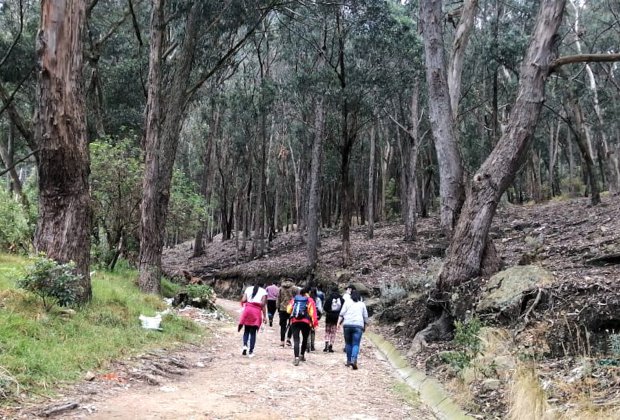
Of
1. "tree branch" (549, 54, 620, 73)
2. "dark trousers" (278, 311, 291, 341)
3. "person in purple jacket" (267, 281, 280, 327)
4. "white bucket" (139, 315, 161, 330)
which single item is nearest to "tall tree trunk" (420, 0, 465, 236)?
"tree branch" (549, 54, 620, 73)

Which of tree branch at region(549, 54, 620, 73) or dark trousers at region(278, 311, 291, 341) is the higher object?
tree branch at region(549, 54, 620, 73)

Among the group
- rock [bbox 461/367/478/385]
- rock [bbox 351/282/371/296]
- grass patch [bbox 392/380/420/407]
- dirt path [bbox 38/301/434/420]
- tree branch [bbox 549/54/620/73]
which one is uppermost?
tree branch [bbox 549/54/620/73]

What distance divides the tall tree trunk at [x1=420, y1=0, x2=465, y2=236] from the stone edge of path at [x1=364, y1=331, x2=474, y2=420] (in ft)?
10.5

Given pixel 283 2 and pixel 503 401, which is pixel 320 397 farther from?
pixel 283 2

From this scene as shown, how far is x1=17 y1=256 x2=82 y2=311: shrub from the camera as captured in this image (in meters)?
8.26

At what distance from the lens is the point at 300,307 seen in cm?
1098

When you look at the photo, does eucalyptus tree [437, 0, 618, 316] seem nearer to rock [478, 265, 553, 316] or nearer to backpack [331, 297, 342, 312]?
rock [478, 265, 553, 316]

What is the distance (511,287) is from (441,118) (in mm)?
4646

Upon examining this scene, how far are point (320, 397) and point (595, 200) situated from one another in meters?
18.5

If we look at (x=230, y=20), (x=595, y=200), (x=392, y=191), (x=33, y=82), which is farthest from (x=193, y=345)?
(x=392, y=191)

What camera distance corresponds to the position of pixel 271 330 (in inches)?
663

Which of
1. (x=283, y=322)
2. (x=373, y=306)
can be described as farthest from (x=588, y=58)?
(x=373, y=306)

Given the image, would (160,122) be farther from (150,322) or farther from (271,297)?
(150,322)

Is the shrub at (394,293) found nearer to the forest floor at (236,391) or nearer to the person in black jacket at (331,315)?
the person in black jacket at (331,315)
